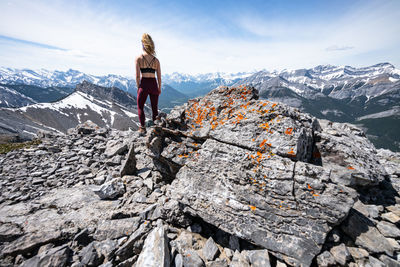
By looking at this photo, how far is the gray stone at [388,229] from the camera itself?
521 centimetres

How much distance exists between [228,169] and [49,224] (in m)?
6.63

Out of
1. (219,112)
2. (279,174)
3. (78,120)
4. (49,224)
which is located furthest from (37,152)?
(78,120)

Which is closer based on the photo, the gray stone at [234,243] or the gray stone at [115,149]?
the gray stone at [234,243]

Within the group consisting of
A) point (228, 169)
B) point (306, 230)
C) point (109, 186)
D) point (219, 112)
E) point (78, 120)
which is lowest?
point (78, 120)

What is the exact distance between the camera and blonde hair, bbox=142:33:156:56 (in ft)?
31.2

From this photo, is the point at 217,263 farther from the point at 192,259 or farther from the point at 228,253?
the point at 192,259

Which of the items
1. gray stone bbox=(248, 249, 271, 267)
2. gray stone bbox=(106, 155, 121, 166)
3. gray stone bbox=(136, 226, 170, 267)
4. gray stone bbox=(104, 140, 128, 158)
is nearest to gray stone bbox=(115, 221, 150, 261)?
gray stone bbox=(136, 226, 170, 267)

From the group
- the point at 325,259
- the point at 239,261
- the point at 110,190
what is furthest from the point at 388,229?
the point at 110,190

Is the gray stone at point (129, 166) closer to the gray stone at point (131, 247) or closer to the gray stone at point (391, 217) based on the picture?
the gray stone at point (131, 247)

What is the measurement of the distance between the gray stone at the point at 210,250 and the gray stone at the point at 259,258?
1.00 metres

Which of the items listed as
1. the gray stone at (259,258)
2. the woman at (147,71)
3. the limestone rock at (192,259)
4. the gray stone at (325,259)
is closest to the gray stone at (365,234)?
the gray stone at (325,259)

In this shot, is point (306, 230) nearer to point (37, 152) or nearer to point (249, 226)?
point (249, 226)

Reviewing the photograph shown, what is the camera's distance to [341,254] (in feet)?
15.2

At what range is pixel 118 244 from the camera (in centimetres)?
520
